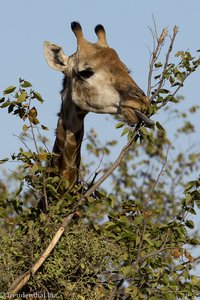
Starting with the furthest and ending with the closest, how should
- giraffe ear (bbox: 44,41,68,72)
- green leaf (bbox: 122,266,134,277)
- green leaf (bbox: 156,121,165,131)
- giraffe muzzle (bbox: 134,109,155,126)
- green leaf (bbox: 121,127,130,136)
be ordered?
giraffe ear (bbox: 44,41,68,72), giraffe muzzle (bbox: 134,109,155,126), green leaf (bbox: 156,121,165,131), green leaf (bbox: 121,127,130,136), green leaf (bbox: 122,266,134,277)

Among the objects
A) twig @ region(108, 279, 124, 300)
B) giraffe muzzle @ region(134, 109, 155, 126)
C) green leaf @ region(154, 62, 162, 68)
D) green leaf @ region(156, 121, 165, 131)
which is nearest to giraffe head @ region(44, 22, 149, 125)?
giraffe muzzle @ region(134, 109, 155, 126)

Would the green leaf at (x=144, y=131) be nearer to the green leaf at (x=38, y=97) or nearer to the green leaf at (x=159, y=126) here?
the green leaf at (x=159, y=126)

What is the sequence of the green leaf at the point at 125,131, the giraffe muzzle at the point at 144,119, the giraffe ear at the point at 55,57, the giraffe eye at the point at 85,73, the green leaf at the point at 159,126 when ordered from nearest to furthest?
the green leaf at the point at 125,131 < the green leaf at the point at 159,126 < the giraffe muzzle at the point at 144,119 < the giraffe eye at the point at 85,73 < the giraffe ear at the point at 55,57

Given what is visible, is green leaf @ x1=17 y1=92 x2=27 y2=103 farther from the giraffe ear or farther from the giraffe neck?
the giraffe ear

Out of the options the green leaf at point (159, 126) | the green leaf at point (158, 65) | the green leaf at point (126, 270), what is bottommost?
the green leaf at point (126, 270)

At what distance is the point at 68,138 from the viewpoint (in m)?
11.2

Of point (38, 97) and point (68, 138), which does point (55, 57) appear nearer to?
point (68, 138)

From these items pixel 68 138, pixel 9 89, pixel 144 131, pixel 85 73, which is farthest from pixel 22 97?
pixel 85 73

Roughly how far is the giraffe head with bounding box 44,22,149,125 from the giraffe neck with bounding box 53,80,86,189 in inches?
5.2

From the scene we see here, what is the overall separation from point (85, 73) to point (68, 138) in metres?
0.97

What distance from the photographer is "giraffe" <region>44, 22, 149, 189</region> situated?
10.8 meters

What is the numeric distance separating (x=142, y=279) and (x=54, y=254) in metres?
0.93

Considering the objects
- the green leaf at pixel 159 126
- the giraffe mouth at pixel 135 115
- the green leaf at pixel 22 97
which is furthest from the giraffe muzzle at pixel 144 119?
the green leaf at pixel 22 97

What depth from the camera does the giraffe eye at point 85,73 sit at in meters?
11.5
